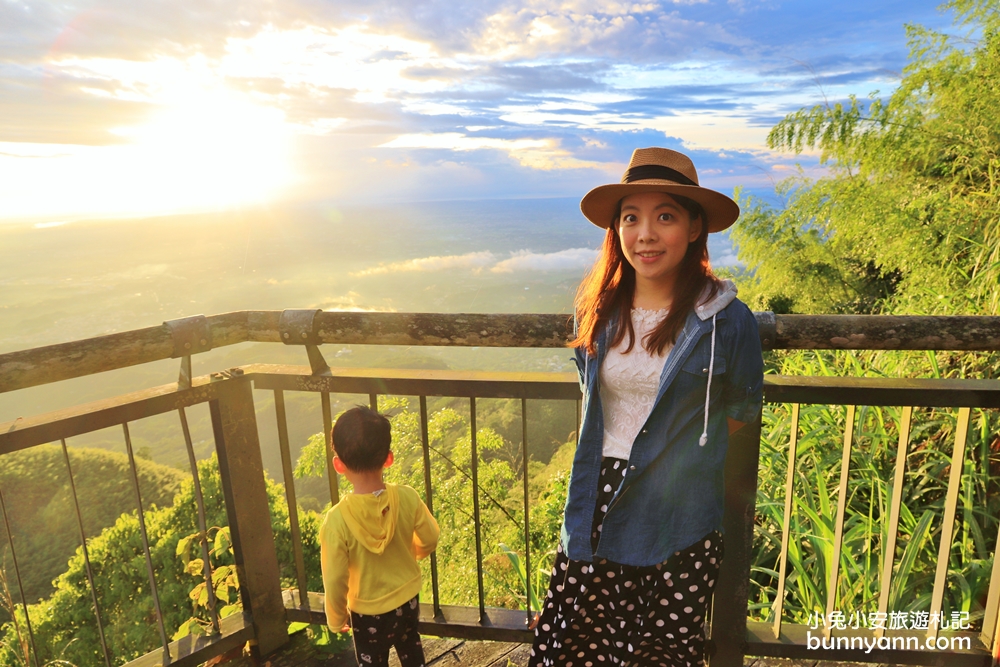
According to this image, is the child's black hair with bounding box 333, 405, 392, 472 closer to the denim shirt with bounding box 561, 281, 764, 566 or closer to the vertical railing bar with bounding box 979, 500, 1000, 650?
the denim shirt with bounding box 561, 281, 764, 566

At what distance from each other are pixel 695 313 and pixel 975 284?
474 centimetres

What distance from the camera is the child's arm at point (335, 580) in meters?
1.60

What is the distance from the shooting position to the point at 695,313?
1.50 meters

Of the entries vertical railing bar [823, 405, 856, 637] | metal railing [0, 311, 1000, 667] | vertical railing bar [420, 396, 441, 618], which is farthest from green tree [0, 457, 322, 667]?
vertical railing bar [823, 405, 856, 637]

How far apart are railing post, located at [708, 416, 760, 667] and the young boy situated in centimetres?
93

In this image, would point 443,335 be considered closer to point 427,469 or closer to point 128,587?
point 427,469

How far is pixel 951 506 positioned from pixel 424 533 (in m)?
1.65

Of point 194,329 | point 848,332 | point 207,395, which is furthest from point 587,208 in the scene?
Answer: point 207,395

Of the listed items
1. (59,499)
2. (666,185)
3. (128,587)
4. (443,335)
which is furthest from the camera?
(59,499)

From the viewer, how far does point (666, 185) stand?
1435 millimetres

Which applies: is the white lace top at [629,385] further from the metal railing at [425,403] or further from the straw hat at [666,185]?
the straw hat at [666,185]

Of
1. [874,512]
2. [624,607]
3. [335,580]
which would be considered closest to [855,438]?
[874,512]

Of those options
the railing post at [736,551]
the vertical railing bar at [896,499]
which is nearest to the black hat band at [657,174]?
the railing post at [736,551]

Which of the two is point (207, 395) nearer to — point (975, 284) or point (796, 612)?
point (796, 612)
